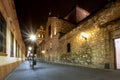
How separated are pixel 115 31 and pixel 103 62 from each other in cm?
281

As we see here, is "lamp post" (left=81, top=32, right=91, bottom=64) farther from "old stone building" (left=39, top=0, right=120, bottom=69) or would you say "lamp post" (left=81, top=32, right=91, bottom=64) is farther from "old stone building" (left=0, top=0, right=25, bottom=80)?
"old stone building" (left=0, top=0, right=25, bottom=80)

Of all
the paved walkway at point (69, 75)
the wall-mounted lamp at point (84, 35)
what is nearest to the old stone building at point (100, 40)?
the wall-mounted lamp at point (84, 35)

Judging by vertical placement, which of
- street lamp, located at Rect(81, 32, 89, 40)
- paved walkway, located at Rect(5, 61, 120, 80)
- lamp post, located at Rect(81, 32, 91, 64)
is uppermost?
street lamp, located at Rect(81, 32, 89, 40)

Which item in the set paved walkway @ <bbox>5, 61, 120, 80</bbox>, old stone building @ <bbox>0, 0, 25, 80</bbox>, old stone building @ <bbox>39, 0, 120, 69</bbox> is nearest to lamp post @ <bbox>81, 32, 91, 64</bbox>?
old stone building @ <bbox>39, 0, 120, 69</bbox>

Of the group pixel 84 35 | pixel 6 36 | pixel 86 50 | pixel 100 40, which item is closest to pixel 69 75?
pixel 6 36

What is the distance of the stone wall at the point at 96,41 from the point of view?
1463 cm

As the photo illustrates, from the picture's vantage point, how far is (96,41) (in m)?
17.0

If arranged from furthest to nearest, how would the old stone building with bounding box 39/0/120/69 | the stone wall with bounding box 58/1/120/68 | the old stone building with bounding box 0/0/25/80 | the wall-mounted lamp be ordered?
the wall-mounted lamp, the stone wall with bounding box 58/1/120/68, the old stone building with bounding box 39/0/120/69, the old stone building with bounding box 0/0/25/80

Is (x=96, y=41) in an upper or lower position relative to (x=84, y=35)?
lower

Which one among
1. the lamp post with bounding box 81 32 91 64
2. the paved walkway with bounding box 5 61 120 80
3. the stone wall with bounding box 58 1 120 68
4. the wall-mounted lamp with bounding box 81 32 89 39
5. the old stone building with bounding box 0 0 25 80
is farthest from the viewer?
→ the wall-mounted lamp with bounding box 81 32 89 39

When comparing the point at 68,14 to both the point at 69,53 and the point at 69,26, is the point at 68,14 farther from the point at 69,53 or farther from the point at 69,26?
the point at 69,53

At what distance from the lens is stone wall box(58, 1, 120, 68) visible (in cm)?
1463

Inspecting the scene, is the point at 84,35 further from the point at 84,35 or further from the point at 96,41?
the point at 96,41

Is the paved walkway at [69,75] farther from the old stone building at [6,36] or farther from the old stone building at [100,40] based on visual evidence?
the old stone building at [100,40]
